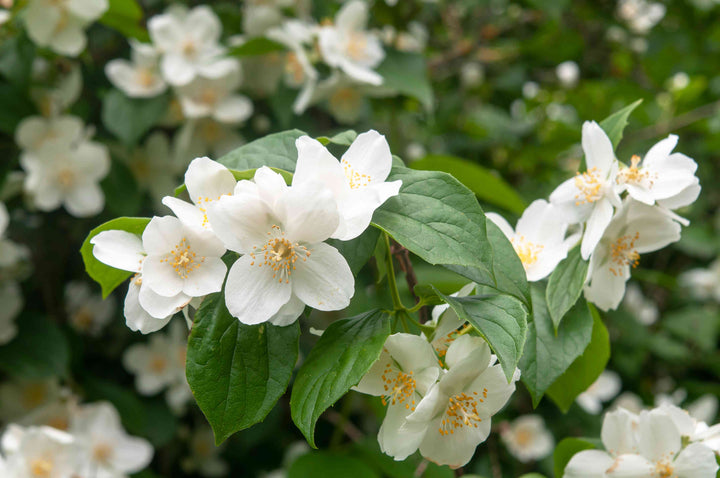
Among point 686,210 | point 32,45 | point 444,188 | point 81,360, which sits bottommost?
point 81,360

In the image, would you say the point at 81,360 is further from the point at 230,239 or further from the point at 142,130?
the point at 230,239

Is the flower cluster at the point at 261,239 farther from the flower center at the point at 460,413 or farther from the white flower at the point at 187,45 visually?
the white flower at the point at 187,45

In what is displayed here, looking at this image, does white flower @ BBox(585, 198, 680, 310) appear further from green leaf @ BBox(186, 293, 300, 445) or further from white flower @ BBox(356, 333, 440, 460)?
green leaf @ BBox(186, 293, 300, 445)

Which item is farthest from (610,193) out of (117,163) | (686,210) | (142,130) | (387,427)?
(686,210)

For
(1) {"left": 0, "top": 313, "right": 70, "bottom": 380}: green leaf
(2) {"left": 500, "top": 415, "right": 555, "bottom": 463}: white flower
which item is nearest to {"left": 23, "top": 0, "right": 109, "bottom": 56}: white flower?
(1) {"left": 0, "top": 313, "right": 70, "bottom": 380}: green leaf

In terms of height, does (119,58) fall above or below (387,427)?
below

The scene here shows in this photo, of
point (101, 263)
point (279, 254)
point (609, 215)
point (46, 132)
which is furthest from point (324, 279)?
point (46, 132)

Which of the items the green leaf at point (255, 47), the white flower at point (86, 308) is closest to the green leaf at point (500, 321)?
the green leaf at point (255, 47)
